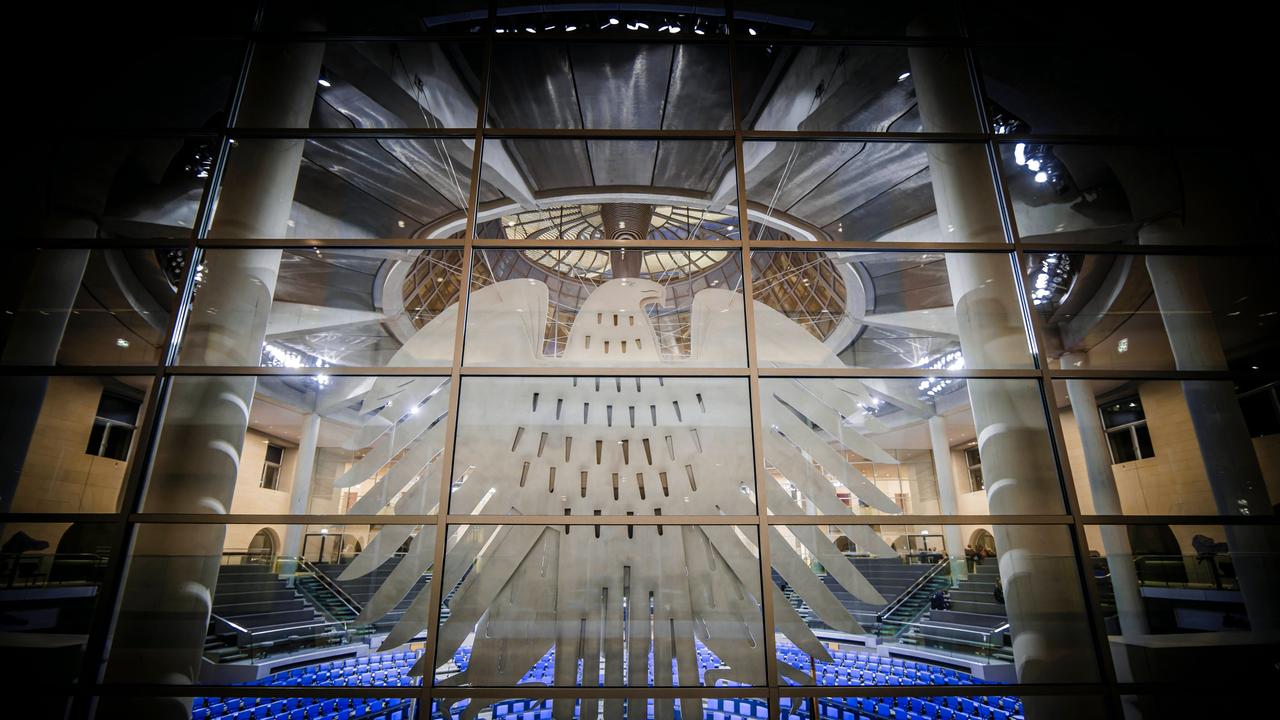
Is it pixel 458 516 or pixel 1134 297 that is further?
pixel 1134 297

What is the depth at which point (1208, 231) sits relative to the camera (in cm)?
430

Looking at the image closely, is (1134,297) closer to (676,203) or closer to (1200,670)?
(1200,670)

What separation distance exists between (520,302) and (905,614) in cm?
332

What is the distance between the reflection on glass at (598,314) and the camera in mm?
3883

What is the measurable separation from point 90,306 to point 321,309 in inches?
63.7

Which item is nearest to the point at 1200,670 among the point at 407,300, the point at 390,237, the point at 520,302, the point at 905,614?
the point at 905,614

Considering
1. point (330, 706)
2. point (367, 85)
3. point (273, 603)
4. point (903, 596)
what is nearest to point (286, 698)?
point (273, 603)

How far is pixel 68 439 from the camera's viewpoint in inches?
143

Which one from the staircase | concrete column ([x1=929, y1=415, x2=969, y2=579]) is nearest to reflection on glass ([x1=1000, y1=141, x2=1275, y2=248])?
concrete column ([x1=929, y1=415, x2=969, y2=579])

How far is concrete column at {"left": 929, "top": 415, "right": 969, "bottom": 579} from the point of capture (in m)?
3.48

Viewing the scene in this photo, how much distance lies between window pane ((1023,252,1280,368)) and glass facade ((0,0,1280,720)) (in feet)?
0.10

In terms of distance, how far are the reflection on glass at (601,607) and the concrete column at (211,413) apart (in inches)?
63.7

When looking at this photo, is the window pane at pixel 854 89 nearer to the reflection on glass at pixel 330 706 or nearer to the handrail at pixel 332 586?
the handrail at pixel 332 586

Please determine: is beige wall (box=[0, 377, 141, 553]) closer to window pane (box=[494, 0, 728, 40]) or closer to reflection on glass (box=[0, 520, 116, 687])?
reflection on glass (box=[0, 520, 116, 687])
